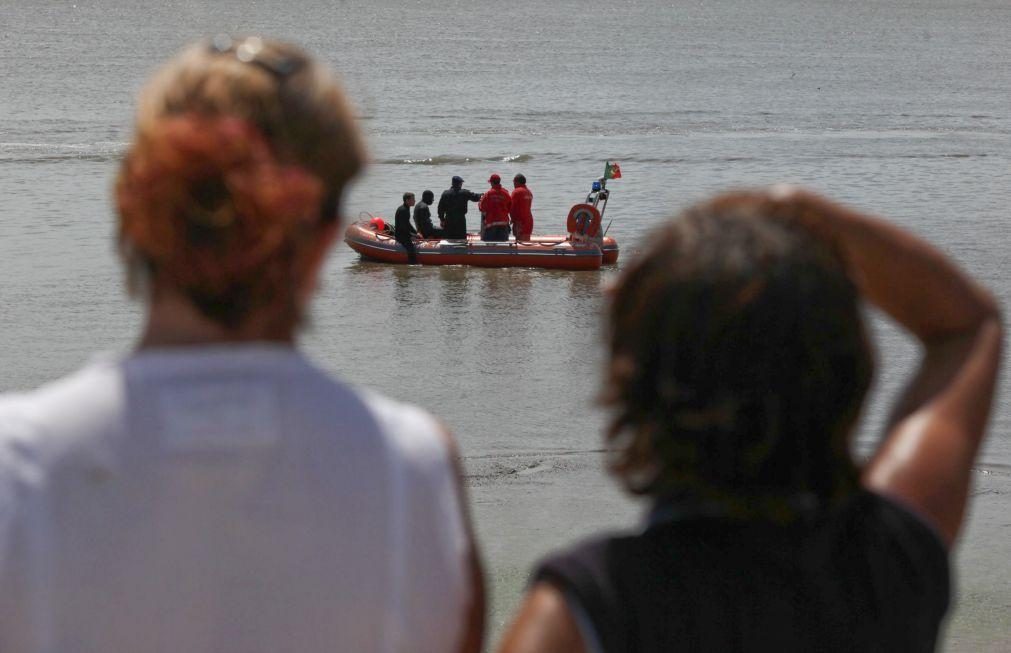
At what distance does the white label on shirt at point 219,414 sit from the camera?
1.70 meters

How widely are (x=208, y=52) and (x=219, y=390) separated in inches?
17.2

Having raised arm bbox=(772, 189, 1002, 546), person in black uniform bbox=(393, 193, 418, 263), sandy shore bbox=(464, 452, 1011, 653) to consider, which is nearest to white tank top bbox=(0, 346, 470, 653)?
raised arm bbox=(772, 189, 1002, 546)

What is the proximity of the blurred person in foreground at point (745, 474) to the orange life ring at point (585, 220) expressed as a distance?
18.2 metres

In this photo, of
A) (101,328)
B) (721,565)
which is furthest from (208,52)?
(101,328)

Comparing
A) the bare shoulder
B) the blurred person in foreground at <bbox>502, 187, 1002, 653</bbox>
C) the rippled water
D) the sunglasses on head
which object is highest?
the sunglasses on head

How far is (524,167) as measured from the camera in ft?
113

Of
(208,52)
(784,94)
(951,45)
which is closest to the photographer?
(208,52)

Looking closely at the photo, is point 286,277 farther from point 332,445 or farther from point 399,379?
point 399,379

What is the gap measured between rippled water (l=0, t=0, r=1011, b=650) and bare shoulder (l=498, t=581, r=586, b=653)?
53cm

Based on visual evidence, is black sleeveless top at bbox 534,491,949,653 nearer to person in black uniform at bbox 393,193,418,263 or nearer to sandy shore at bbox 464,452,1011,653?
sandy shore at bbox 464,452,1011,653

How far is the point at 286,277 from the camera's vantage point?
1.74 metres

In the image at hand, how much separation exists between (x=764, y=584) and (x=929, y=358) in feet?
1.60

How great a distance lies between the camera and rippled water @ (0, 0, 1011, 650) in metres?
11.6

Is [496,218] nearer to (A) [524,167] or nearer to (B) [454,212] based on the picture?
(B) [454,212]
